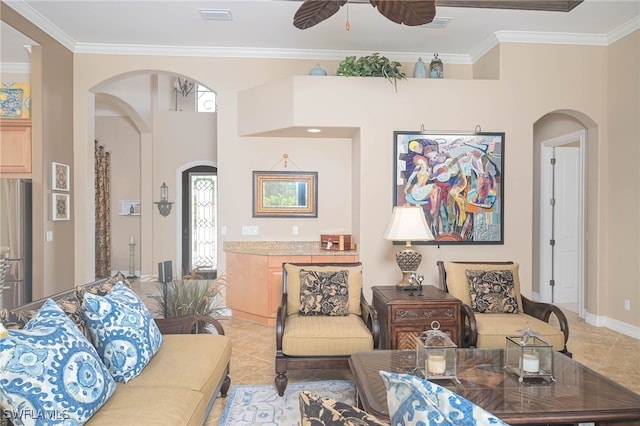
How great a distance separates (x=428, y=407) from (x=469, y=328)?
266 cm

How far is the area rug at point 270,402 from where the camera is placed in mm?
2672

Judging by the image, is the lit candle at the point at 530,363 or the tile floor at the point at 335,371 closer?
the lit candle at the point at 530,363

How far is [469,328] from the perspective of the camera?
3262 mm

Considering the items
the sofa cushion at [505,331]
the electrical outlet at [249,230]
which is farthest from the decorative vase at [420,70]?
the sofa cushion at [505,331]

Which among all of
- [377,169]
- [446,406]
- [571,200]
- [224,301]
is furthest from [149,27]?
[571,200]

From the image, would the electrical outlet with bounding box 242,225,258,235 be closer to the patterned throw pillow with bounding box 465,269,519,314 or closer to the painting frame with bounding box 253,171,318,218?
the painting frame with bounding box 253,171,318,218

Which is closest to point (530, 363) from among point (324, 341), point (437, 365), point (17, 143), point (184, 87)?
point (437, 365)

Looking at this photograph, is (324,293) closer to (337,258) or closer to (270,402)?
(270,402)

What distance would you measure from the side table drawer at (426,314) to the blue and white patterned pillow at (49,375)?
84.5 inches

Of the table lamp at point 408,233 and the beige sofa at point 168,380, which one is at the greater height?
the table lamp at point 408,233

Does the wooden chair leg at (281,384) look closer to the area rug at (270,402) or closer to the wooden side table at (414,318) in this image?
the area rug at (270,402)

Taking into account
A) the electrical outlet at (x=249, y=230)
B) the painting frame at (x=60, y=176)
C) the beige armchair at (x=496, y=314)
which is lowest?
the beige armchair at (x=496, y=314)

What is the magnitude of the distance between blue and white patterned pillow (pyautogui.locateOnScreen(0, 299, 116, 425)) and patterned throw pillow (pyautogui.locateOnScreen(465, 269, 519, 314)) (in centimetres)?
295

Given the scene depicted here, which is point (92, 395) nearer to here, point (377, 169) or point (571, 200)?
point (377, 169)
